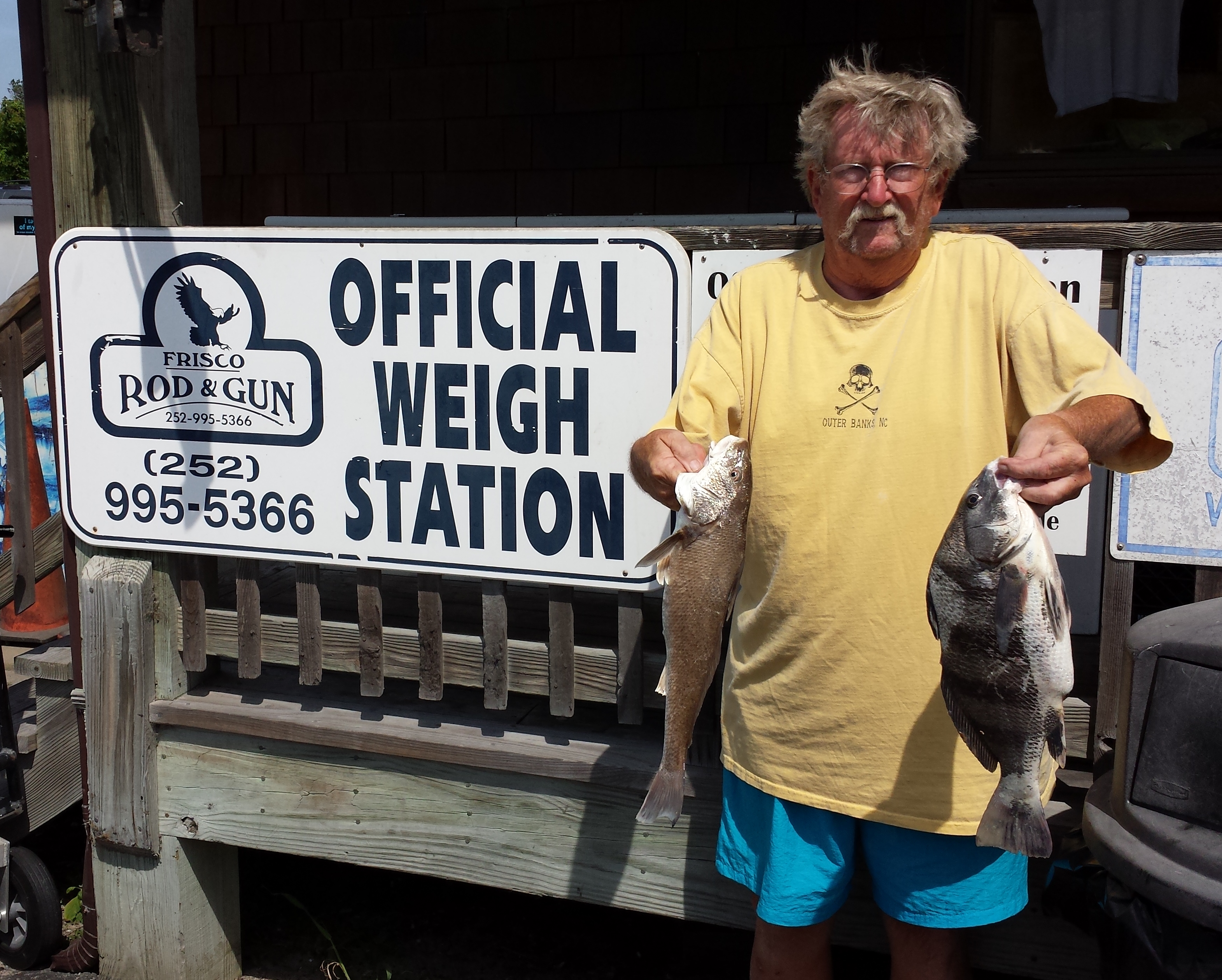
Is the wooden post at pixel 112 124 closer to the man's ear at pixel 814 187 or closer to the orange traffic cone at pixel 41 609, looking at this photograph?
the man's ear at pixel 814 187

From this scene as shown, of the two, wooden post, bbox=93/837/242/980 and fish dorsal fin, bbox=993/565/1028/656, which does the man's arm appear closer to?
fish dorsal fin, bbox=993/565/1028/656

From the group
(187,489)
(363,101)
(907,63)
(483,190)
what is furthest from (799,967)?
(363,101)

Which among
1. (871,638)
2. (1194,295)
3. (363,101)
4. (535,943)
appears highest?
(363,101)

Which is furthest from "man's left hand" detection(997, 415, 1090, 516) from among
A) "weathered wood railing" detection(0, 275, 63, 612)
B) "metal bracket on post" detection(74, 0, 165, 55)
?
"weathered wood railing" detection(0, 275, 63, 612)

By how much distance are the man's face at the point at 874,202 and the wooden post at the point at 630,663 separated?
3.81ft

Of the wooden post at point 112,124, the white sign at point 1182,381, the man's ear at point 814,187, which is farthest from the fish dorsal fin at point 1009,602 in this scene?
the wooden post at point 112,124

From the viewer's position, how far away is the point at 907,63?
17.9 feet

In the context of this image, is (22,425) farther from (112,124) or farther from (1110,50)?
(1110,50)

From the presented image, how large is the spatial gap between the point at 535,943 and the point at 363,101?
463 centimetres

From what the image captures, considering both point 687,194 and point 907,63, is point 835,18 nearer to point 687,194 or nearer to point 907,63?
point 907,63

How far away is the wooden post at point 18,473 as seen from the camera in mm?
3758

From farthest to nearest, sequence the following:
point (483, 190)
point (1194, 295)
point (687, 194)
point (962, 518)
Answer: point (483, 190), point (687, 194), point (1194, 295), point (962, 518)

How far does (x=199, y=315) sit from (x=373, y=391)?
55cm

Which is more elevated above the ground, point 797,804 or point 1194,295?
point 1194,295
